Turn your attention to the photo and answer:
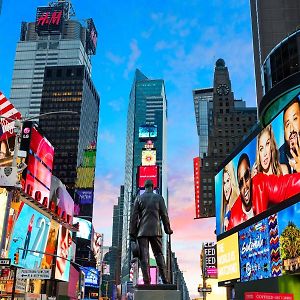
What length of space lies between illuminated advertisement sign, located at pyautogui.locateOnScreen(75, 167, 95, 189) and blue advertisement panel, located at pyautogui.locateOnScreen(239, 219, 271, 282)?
12281 centimetres

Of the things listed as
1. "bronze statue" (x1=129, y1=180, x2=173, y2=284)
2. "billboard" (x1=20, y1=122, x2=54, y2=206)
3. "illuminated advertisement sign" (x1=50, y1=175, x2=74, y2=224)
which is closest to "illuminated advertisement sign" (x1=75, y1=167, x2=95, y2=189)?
Answer: "illuminated advertisement sign" (x1=50, y1=175, x2=74, y2=224)

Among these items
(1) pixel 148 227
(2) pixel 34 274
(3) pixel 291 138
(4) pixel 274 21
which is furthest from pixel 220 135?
(1) pixel 148 227

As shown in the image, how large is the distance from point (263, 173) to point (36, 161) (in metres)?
31.2

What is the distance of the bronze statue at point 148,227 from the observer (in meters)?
11.8

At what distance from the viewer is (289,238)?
39594mm

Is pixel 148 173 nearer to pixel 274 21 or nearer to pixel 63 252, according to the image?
pixel 274 21

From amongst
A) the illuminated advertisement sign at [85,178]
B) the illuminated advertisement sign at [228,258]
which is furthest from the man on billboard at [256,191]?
the illuminated advertisement sign at [85,178]

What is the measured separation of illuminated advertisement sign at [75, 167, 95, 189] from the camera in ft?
559

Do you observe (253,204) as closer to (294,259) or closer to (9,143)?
(294,259)

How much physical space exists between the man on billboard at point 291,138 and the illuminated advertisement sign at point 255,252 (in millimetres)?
7189

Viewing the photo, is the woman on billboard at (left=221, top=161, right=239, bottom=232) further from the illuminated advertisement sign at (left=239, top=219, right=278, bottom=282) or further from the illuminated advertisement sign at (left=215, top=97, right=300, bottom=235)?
the illuminated advertisement sign at (left=239, top=219, right=278, bottom=282)

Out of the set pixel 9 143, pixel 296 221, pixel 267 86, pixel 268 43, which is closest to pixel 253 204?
pixel 296 221

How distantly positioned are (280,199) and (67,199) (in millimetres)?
44150

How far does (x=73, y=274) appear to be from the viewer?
88000 mm
